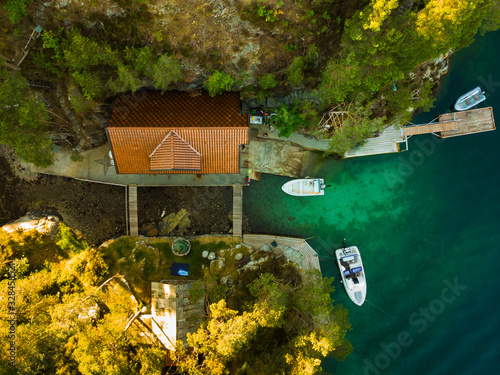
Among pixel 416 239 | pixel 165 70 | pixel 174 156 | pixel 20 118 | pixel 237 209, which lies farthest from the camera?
pixel 416 239

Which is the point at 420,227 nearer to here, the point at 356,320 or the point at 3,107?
the point at 356,320

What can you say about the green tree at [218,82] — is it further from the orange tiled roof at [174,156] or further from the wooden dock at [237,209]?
the wooden dock at [237,209]

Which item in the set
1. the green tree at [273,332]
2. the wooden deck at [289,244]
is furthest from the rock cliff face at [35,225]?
the wooden deck at [289,244]

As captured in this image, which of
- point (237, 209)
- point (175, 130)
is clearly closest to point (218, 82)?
point (175, 130)

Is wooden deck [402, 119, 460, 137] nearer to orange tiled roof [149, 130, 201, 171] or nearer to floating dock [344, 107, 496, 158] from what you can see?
floating dock [344, 107, 496, 158]

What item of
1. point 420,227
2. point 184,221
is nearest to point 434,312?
point 420,227

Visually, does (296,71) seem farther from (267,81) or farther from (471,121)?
(471,121)

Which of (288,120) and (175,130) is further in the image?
(288,120)
